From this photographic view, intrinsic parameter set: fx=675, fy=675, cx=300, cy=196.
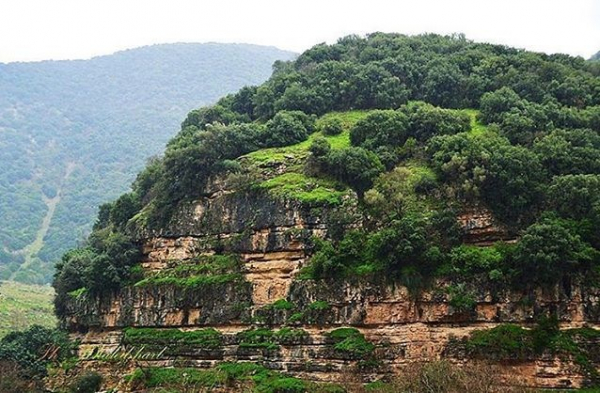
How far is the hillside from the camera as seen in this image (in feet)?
145

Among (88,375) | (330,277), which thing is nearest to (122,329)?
(88,375)

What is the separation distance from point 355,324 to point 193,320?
1438 centimetres

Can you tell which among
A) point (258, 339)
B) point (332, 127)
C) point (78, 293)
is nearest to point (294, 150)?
point (332, 127)

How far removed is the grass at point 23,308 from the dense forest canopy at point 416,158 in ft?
60.1

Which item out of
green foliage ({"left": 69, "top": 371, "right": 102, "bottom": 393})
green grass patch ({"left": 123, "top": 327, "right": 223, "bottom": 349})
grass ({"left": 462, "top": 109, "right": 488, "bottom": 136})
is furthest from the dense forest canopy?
green foliage ({"left": 69, "top": 371, "right": 102, "bottom": 393})

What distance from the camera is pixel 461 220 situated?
167ft

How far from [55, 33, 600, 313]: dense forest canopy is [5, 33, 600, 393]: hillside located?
174 millimetres

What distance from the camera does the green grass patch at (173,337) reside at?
52.8 metres

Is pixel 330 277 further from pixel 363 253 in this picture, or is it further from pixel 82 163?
pixel 82 163

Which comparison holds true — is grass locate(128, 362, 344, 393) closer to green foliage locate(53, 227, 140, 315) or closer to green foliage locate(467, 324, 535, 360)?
green foliage locate(467, 324, 535, 360)

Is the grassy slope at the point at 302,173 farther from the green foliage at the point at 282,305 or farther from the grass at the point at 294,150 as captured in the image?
the green foliage at the point at 282,305

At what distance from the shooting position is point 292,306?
5122cm

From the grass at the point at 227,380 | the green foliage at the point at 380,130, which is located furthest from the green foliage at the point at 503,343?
the green foliage at the point at 380,130

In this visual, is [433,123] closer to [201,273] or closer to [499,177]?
[499,177]
